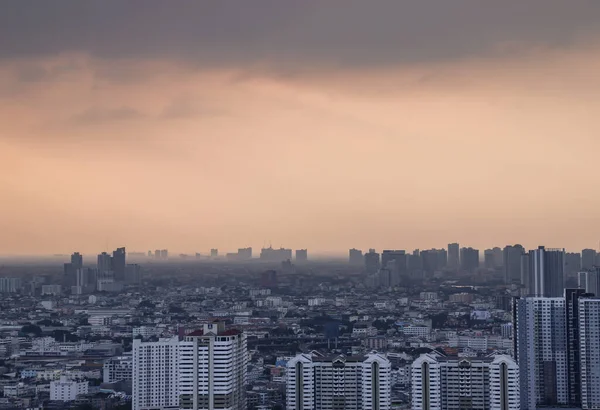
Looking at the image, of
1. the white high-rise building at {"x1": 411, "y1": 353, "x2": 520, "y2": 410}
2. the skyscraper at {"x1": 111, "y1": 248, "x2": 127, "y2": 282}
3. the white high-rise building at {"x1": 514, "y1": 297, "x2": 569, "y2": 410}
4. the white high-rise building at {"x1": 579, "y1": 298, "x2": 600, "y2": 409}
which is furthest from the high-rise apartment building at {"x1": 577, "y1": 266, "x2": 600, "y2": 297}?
the skyscraper at {"x1": 111, "y1": 248, "x2": 127, "y2": 282}

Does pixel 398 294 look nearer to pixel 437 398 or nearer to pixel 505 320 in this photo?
pixel 505 320

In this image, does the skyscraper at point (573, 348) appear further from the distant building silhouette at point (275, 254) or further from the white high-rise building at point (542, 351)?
the distant building silhouette at point (275, 254)

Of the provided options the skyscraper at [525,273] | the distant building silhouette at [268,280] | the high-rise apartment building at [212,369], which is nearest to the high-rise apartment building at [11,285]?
the distant building silhouette at [268,280]

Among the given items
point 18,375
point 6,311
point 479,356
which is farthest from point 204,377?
point 6,311

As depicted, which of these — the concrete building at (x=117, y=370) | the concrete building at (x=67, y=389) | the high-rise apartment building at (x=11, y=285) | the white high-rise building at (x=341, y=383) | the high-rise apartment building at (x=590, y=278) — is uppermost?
the high-rise apartment building at (x=590, y=278)

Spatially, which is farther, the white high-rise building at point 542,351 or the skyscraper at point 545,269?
the skyscraper at point 545,269

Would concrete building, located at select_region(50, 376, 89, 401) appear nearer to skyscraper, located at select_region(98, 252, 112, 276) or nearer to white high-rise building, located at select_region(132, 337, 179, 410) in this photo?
white high-rise building, located at select_region(132, 337, 179, 410)
